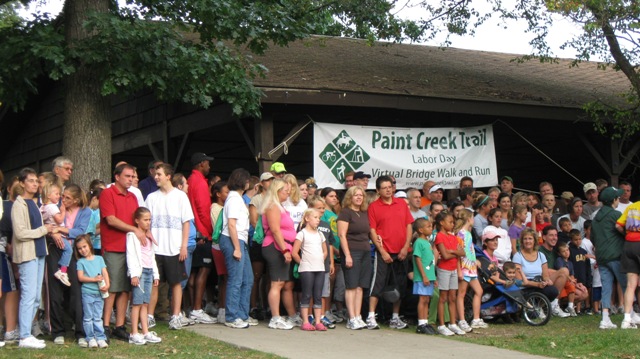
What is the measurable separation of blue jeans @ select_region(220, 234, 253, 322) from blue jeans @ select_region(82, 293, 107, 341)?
1.89 meters

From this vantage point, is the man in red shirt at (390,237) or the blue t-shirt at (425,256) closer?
the blue t-shirt at (425,256)

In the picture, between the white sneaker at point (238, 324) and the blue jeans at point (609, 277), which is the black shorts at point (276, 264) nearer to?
the white sneaker at point (238, 324)

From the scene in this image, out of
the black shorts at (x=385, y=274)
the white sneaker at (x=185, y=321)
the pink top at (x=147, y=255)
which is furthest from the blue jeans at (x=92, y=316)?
the black shorts at (x=385, y=274)

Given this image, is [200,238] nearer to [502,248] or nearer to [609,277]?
[502,248]

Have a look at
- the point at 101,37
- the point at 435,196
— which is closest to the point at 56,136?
Result: the point at 101,37

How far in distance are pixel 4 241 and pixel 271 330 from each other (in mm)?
3339

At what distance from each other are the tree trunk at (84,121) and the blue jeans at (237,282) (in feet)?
13.4

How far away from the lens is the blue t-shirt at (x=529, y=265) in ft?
43.8

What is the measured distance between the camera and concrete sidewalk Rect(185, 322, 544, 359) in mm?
9633

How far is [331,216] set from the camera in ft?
40.2

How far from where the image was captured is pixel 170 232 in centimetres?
1073

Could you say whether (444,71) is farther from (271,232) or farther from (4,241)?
(4,241)

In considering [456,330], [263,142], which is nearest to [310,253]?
[456,330]

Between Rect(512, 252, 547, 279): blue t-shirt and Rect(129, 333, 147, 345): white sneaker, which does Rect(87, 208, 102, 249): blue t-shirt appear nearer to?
Rect(129, 333, 147, 345): white sneaker
